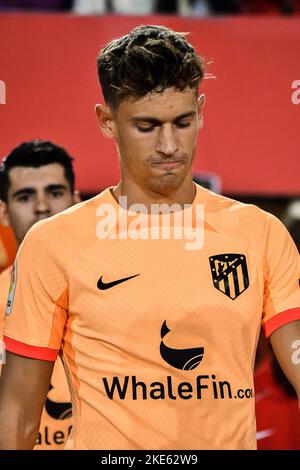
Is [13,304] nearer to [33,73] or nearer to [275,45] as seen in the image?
[33,73]

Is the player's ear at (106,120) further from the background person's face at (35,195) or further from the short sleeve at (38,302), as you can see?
the background person's face at (35,195)

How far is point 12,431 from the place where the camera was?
72.5 inches

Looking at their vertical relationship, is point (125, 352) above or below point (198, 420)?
above

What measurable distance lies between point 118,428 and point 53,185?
137 cm

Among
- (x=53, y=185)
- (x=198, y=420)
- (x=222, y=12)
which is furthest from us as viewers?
(x=222, y=12)

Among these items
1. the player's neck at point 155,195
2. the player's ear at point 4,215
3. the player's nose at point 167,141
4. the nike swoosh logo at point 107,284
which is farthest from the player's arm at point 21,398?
the player's ear at point 4,215

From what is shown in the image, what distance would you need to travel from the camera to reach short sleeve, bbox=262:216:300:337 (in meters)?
1.89

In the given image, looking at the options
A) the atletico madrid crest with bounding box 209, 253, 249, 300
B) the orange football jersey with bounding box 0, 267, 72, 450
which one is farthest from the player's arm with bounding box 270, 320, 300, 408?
the orange football jersey with bounding box 0, 267, 72, 450

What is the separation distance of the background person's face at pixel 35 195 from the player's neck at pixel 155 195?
1.07 metres

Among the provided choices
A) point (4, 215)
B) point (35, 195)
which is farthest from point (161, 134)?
point (4, 215)

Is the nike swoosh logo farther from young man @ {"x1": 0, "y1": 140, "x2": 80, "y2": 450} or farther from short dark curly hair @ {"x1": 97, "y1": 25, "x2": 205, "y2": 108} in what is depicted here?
young man @ {"x1": 0, "y1": 140, "x2": 80, "y2": 450}

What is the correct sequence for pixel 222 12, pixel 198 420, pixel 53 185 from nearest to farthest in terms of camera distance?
pixel 198 420
pixel 53 185
pixel 222 12

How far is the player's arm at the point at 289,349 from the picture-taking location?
1.84 meters

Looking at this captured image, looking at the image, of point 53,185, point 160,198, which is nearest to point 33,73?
point 53,185
